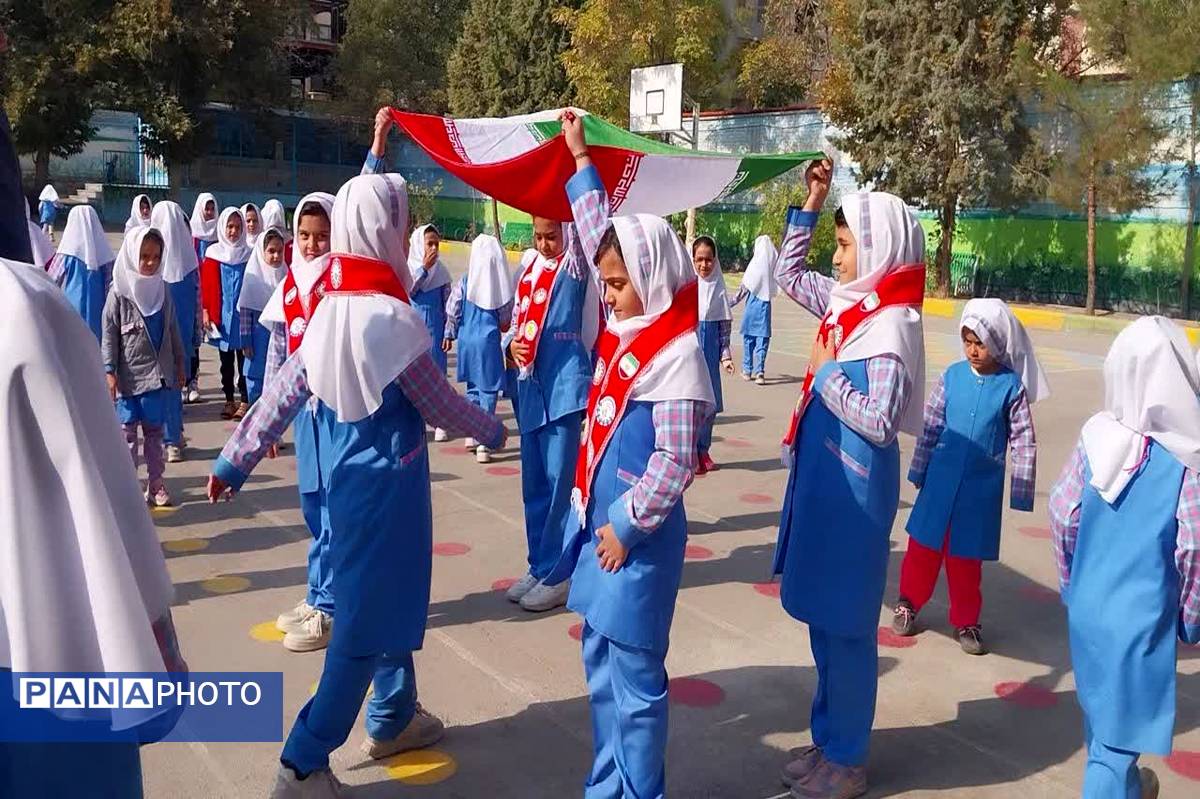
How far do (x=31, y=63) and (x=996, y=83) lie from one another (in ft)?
73.4

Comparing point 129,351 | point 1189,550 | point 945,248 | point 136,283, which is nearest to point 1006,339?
point 1189,550

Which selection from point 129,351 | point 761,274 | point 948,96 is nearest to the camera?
point 129,351

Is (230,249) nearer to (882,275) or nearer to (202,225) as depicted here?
(202,225)

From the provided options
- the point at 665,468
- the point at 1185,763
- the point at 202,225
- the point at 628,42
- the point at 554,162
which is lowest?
the point at 1185,763

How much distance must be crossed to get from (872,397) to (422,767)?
1784 mm

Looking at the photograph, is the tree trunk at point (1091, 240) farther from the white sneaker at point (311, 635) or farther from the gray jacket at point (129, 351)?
Result: the white sneaker at point (311, 635)

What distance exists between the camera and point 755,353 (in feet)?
37.7

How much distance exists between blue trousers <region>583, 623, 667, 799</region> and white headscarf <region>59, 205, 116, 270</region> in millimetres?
5694

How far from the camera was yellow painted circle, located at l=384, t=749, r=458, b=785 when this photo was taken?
3.48 metres

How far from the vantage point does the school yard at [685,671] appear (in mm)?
3564

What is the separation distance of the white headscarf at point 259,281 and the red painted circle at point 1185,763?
6.36m

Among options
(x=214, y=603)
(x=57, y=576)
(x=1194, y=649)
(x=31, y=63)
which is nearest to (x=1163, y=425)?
(x=1194, y=649)

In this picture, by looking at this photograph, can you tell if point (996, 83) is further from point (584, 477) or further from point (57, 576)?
point (57, 576)

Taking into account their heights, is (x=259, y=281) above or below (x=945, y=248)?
below
